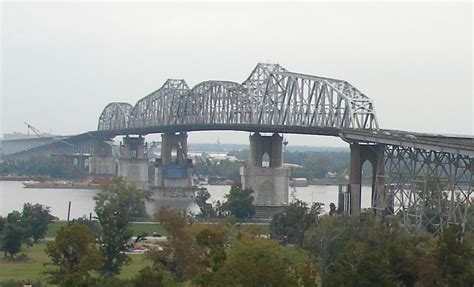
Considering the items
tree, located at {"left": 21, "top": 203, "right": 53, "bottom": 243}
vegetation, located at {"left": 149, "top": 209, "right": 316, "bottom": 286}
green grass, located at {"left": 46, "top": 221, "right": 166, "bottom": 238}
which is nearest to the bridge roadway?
vegetation, located at {"left": 149, "top": 209, "right": 316, "bottom": 286}

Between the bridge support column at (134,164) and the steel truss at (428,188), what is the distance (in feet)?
179

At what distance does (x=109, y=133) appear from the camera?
4761 inches

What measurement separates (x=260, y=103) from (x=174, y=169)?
16.9 m

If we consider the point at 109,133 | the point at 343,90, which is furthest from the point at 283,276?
the point at 109,133

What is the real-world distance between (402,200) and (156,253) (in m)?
16.8

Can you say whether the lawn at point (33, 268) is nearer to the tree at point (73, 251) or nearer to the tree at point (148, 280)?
the tree at point (73, 251)

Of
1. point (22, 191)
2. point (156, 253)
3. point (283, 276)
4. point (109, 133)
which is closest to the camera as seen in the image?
point (283, 276)

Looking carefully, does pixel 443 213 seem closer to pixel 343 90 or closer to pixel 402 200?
pixel 402 200

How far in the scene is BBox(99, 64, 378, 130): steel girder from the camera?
224ft

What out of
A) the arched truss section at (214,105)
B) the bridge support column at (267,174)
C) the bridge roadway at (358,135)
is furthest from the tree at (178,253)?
the arched truss section at (214,105)

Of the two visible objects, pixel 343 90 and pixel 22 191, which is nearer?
pixel 343 90

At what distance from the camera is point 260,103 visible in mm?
84375

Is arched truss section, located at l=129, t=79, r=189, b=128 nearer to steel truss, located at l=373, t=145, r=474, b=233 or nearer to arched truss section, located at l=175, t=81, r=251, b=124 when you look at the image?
arched truss section, located at l=175, t=81, r=251, b=124

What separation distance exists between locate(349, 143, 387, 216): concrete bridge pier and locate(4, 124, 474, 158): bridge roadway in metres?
0.62
